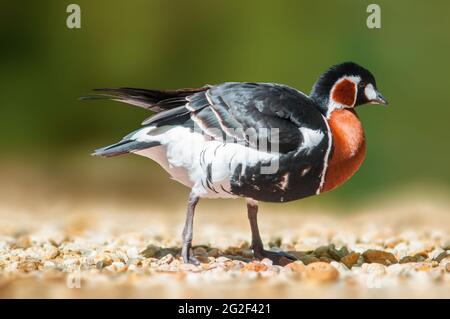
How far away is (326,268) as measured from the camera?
321 cm

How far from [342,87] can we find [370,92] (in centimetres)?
16

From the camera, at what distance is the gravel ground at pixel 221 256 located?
120 inches

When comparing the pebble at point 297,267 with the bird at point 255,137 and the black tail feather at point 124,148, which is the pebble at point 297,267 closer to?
the bird at point 255,137

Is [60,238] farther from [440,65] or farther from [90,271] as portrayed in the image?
[440,65]

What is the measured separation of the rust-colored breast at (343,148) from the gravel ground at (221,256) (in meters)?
0.41

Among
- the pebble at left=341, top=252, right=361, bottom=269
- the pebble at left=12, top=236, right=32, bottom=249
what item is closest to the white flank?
the pebble at left=341, top=252, right=361, bottom=269

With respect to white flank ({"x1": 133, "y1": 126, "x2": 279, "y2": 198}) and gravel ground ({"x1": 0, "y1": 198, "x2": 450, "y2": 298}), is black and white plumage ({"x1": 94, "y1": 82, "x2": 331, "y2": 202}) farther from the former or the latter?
gravel ground ({"x1": 0, "y1": 198, "x2": 450, "y2": 298})

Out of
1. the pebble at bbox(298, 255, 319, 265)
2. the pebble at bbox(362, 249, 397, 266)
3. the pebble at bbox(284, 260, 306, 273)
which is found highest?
the pebble at bbox(284, 260, 306, 273)

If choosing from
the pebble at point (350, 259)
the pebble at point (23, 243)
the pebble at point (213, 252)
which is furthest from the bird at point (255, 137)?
the pebble at point (23, 243)

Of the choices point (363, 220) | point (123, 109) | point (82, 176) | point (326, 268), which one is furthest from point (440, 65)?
point (326, 268)

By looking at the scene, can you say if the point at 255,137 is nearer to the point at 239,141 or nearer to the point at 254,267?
the point at 239,141

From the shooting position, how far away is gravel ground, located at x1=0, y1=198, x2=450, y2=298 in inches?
120

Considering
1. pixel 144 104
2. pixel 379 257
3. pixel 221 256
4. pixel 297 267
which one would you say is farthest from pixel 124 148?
pixel 379 257

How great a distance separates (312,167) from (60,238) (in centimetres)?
178
